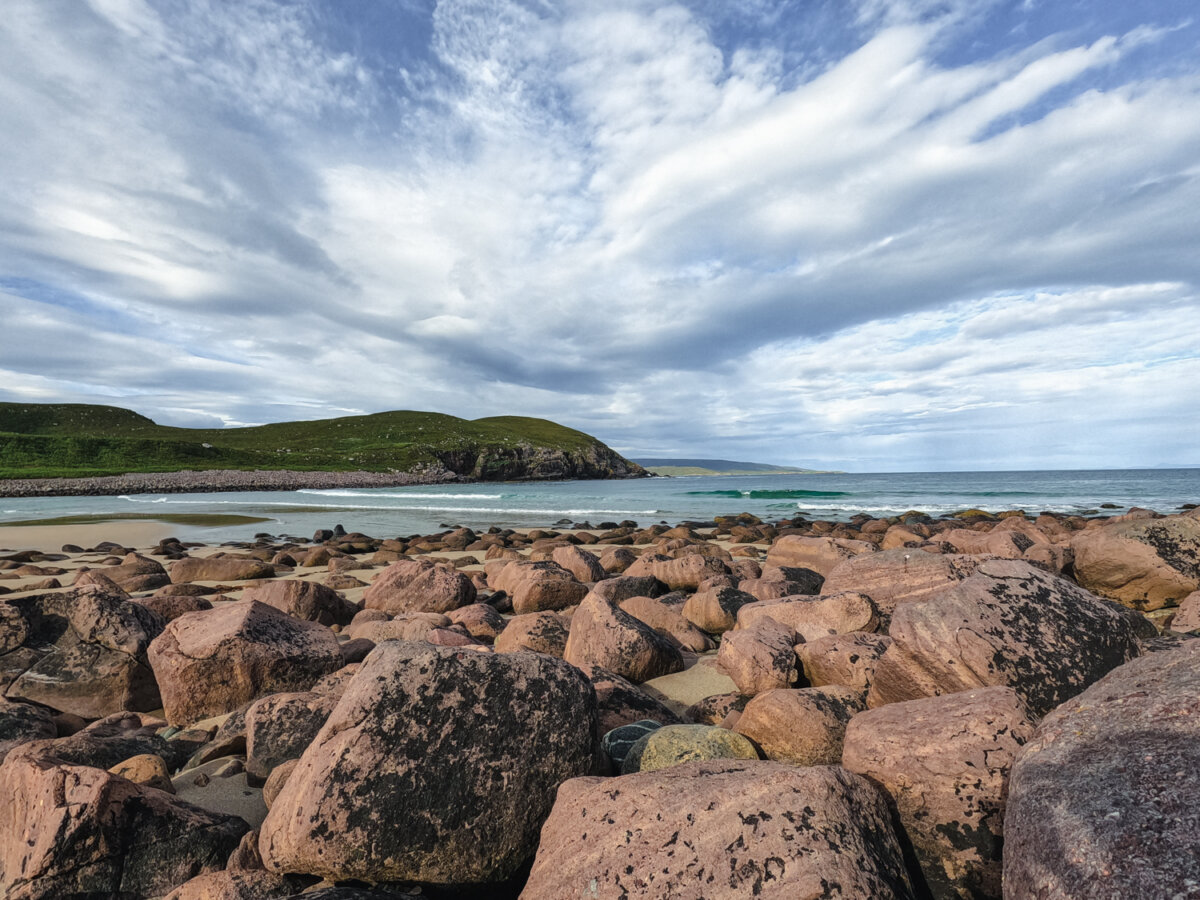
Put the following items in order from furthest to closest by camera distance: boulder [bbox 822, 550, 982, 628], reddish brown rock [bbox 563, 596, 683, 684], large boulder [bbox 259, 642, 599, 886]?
1. boulder [bbox 822, 550, 982, 628]
2. reddish brown rock [bbox 563, 596, 683, 684]
3. large boulder [bbox 259, 642, 599, 886]

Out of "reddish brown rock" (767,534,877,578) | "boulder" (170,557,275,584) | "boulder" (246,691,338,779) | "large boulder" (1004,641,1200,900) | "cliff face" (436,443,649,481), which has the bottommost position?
"boulder" (170,557,275,584)

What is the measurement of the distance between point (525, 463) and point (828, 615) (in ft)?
278

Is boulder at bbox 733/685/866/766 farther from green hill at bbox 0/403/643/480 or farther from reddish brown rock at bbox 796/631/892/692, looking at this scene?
green hill at bbox 0/403/643/480

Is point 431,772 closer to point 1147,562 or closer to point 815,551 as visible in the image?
point 1147,562

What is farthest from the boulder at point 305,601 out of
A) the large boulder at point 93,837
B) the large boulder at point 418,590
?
the large boulder at point 93,837

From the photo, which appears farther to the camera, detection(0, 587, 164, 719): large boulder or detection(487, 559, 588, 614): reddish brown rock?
detection(487, 559, 588, 614): reddish brown rock

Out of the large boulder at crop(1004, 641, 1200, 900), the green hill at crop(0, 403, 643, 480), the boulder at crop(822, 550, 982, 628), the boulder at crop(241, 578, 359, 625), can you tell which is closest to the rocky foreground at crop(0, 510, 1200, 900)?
the large boulder at crop(1004, 641, 1200, 900)

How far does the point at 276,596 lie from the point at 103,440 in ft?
295

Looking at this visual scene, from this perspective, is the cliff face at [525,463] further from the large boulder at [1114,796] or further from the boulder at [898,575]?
the large boulder at [1114,796]

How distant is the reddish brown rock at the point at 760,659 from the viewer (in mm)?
4641

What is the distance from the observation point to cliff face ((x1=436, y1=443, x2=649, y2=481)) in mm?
84875

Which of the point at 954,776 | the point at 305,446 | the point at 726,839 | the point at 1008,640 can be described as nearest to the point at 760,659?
the point at 1008,640

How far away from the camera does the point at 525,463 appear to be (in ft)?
293

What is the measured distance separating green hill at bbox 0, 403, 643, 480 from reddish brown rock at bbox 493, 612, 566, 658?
219 ft
